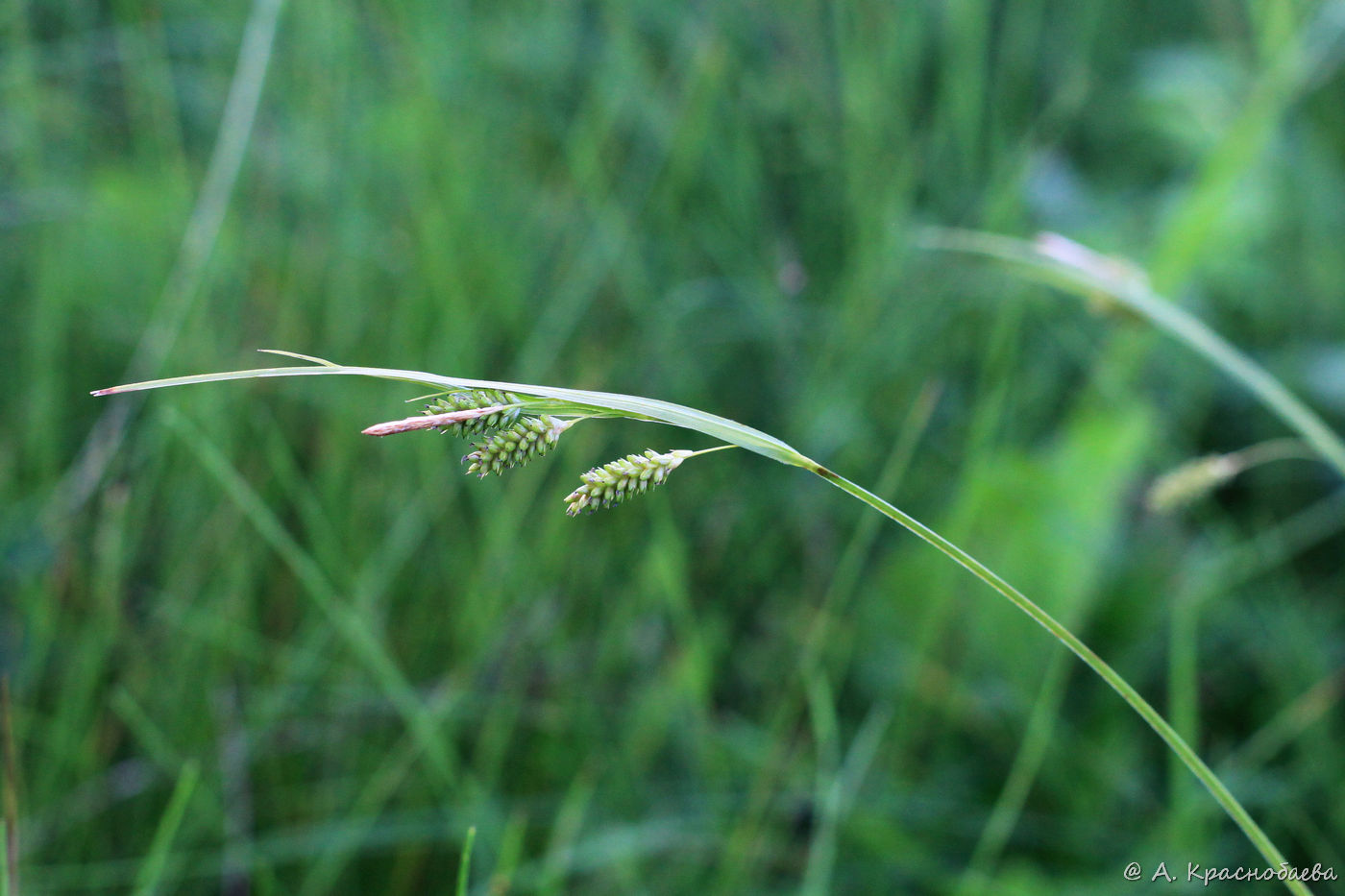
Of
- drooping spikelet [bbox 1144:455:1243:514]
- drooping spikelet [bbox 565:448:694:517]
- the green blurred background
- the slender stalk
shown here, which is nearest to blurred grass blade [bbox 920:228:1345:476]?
drooping spikelet [bbox 1144:455:1243:514]

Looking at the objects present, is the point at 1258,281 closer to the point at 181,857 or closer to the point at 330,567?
the point at 330,567

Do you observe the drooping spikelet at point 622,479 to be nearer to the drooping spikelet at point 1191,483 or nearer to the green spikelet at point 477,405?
the green spikelet at point 477,405

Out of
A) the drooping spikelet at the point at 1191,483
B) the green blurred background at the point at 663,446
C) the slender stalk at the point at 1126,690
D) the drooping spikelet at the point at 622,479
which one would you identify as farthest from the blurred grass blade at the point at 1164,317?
the drooping spikelet at the point at 622,479

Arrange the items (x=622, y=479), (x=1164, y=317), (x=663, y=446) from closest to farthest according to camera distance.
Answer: (x=622, y=479) < (x=1164, y=317) < (x=663, y=446)

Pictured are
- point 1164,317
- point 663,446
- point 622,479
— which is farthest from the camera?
point 663,446

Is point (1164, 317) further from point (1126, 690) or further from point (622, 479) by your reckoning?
point (622, 479)

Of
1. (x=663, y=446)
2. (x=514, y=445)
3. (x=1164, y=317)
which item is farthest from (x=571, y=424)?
(x=663, y=446)

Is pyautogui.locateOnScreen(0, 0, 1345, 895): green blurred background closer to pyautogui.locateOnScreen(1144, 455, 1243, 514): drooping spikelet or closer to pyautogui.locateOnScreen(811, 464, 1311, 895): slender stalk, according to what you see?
pyautogui.locateOnScreen(1144, 455, 1243, 514): drooping spikelet
